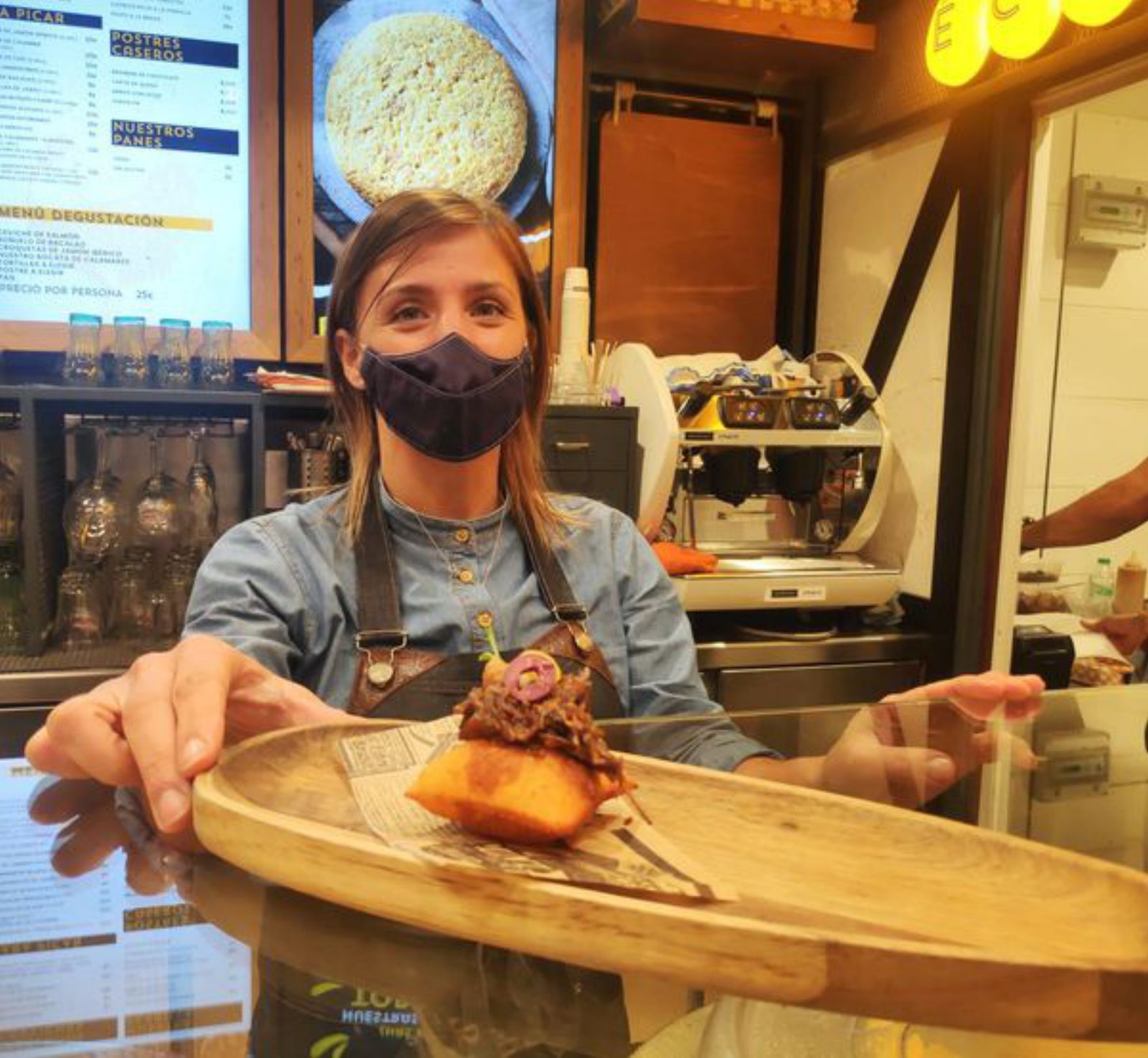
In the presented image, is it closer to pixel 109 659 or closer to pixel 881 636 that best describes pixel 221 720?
pixel 109 659

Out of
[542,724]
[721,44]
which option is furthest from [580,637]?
[721,44]

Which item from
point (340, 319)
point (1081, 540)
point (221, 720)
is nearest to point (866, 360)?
point (1081, 540)

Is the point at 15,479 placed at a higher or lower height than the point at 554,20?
lower

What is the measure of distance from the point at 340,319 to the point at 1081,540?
10.6 feet

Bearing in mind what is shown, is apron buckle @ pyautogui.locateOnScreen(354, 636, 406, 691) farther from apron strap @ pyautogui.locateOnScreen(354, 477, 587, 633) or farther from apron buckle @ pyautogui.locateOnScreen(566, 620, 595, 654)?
apron buckle @ pyautogui.locateOnScreen(566, 620, 595, 654)

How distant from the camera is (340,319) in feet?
5.13

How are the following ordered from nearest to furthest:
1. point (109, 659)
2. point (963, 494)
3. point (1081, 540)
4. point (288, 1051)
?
point (288, 1051)
point (109, 659)
point (963, 494)
point (1081, 540)

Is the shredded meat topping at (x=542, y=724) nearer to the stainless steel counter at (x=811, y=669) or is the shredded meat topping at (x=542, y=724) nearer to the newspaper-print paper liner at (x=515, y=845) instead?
the newspaper-print paper liner at (x=515, y=845)

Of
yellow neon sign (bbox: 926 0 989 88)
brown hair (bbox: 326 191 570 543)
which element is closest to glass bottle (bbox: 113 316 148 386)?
brown hair (bbox: 326 191 570 543)

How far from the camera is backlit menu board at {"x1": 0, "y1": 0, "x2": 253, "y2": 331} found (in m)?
2.69

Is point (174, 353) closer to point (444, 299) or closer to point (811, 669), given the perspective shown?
point (444, 299)

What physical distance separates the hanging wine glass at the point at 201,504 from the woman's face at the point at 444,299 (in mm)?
1274

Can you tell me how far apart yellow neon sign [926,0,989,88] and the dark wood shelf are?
13.4 inches

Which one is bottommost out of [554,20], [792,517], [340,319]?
[792,517]
